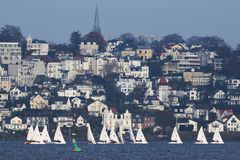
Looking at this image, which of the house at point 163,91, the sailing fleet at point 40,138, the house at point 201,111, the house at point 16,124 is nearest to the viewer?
the sailing fleet at point 40,138

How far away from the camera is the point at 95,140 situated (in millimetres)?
116562

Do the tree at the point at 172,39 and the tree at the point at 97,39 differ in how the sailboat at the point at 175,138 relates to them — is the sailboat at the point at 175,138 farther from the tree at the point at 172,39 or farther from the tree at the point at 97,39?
the tree at the point at 172,39

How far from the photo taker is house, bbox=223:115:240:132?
128875mm

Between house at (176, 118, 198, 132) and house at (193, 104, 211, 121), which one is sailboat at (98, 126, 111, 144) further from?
house at (193, 104, 211, 121)

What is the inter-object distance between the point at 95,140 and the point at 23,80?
4233 cm

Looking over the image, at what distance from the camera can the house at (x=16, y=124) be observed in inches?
4987

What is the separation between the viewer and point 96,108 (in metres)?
135

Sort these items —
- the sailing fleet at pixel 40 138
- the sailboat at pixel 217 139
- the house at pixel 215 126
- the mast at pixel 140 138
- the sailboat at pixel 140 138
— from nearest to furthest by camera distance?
the sailing fleet at pixel 40 138
the sailboat at pixel 140 138
the mast at pixel 140 138
the sailboat at pixel 217 139
the house at pixel 215 126

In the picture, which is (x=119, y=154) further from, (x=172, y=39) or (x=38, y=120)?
(x=172, y=39)

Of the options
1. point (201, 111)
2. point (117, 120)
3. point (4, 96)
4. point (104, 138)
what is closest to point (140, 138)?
point (104, 138)

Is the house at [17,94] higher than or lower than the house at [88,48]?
lower

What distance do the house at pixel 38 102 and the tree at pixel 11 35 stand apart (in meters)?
33.3

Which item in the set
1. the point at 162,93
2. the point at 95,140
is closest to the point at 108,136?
the point at 95,140

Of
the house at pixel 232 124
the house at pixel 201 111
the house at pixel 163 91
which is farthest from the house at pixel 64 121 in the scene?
the house at pixel 163 91
